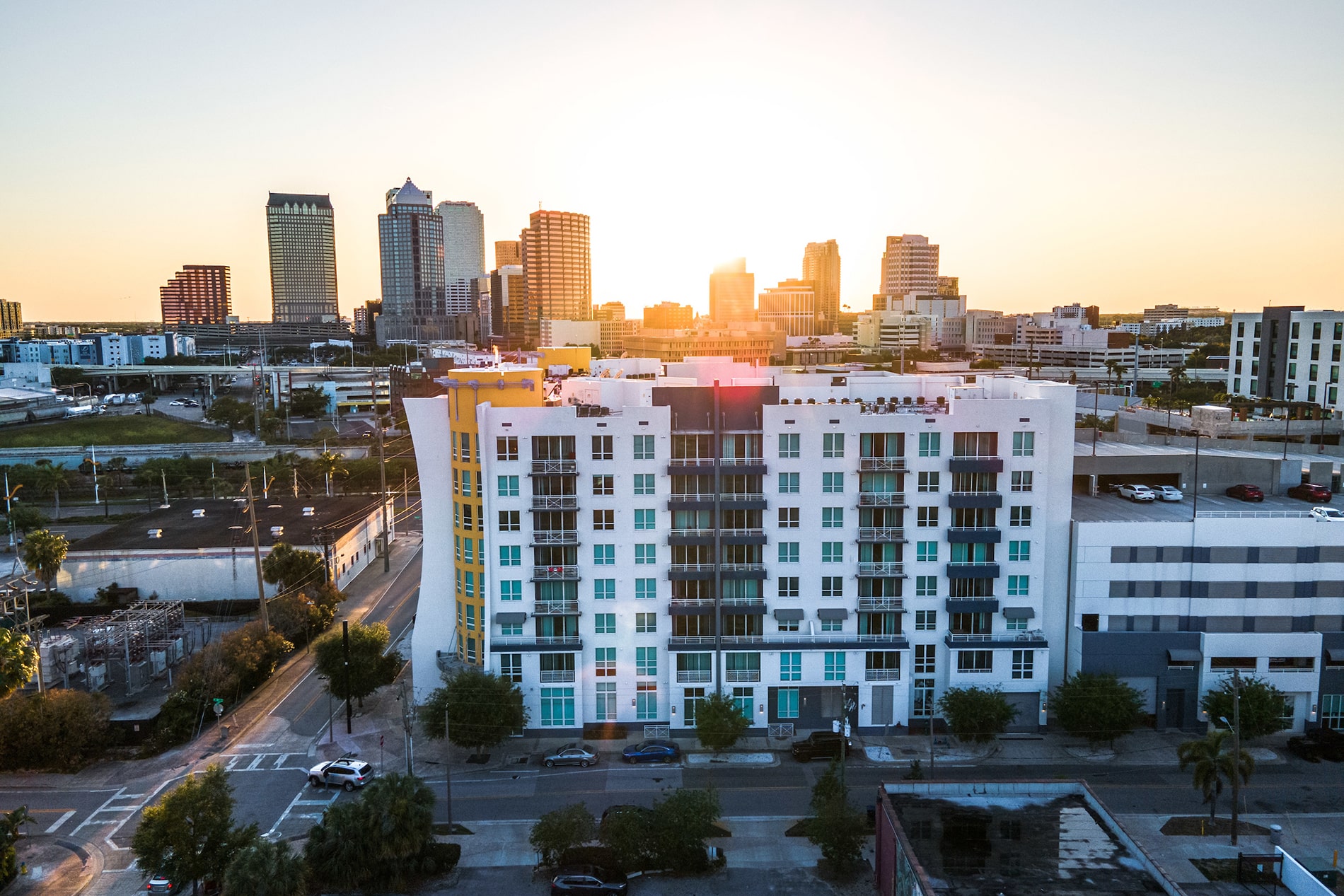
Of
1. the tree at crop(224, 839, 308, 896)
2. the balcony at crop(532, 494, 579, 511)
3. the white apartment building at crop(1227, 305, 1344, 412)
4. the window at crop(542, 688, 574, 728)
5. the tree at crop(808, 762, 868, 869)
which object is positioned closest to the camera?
the tree at crop(224, 839, 308, 896)

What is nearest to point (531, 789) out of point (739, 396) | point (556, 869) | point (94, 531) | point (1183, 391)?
point (556, 869)

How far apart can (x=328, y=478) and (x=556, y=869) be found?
87.9 metres

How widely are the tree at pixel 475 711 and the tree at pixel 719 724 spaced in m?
10.6

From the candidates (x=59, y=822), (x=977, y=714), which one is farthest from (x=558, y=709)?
(x=59, y=822)

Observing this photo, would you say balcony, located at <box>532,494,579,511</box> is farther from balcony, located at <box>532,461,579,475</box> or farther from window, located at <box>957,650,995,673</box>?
window, located at <box>957,650,995,673</box>

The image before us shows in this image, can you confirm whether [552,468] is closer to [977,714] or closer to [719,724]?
[719,724]

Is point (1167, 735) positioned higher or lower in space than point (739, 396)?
lower

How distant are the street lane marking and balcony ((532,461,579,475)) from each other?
Result: 29.7m

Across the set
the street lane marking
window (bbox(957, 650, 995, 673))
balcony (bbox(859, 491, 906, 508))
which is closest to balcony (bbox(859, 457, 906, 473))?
balcony (bbox(859, 491, 906, 508))

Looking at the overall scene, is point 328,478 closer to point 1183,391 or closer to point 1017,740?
point 1017,740

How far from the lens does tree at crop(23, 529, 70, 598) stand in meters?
73.1

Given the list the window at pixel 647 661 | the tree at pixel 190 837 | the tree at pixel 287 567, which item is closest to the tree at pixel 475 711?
the window at pixel 647 661

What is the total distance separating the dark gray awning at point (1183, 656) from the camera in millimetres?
52312

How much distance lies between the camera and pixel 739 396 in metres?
53.0
